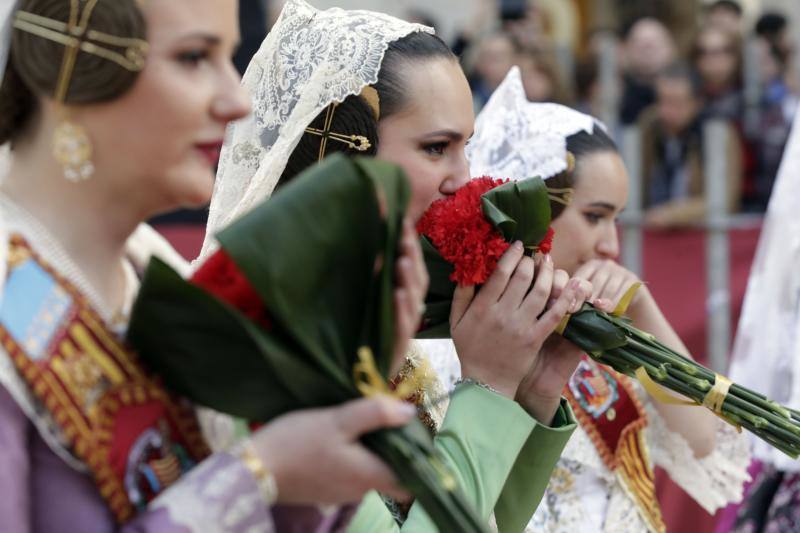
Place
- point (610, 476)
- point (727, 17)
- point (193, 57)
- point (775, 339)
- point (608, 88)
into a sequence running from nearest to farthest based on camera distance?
1. point (193, 57)
2. point (610, 476)
3. point (775, 339)
4. point (608, 88)
5. point (727, 17)

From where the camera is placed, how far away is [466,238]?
2.08m

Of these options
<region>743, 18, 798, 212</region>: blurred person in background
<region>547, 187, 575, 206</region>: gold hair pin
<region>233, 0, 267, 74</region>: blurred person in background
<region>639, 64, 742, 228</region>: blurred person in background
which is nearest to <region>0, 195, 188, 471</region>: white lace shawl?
<region>547, 187, 575, 206</region>: gold hair pin

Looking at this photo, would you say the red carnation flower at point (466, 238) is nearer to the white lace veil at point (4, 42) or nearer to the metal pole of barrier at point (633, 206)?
the white lace veil at point (4, 42)

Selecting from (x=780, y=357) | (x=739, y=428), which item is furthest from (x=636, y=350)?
(x=780, y=357)

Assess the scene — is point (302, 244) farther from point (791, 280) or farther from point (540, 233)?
point (791, 280)

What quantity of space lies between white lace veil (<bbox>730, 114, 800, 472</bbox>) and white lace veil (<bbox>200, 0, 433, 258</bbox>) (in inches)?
66.5

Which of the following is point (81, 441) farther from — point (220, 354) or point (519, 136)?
point (519, 136)

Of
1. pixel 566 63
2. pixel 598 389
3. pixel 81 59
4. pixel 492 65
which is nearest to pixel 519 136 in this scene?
pixel 598 389

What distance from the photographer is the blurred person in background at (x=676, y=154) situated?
6.73 meters

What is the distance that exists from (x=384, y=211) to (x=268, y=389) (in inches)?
9.6

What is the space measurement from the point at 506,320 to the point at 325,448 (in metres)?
0.66

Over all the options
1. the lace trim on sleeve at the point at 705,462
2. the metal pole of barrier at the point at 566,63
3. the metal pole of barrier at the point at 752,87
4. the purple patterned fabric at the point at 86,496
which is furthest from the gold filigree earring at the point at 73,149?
the metal pole of barrier at the point at 566,63

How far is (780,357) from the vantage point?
3.74 m

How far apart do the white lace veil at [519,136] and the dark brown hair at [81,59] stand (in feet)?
5.44
